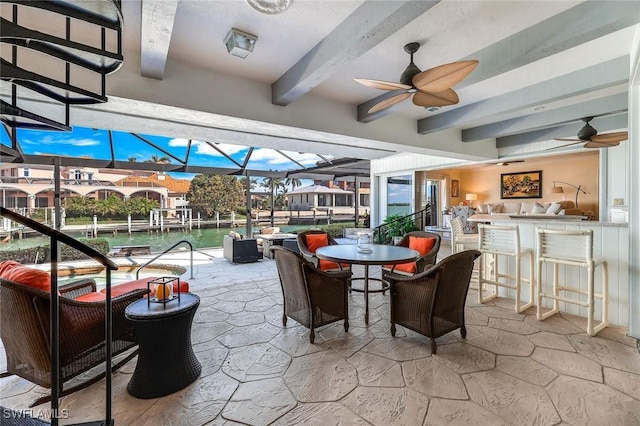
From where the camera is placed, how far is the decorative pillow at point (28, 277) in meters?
1.99

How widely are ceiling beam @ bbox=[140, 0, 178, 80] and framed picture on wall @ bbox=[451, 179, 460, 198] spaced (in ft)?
37.5

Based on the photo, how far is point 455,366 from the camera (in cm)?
246

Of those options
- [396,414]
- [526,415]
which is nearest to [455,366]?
[526,415]

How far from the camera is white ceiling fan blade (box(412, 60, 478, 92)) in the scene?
220 cm

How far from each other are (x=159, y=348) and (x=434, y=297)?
224 cm

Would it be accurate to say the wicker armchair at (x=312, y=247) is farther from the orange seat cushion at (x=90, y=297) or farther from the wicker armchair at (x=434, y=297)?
the orange seat cushion at (x=90, y=297)

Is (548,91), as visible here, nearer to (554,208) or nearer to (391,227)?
(391,227)

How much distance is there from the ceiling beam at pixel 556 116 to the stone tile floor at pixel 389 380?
9.67 feet

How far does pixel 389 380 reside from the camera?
228cm

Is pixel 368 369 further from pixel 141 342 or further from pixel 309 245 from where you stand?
pixel 309 245

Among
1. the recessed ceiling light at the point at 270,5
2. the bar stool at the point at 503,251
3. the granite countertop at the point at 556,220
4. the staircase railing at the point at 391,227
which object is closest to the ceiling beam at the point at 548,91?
the granite countertop at the point at 556,220

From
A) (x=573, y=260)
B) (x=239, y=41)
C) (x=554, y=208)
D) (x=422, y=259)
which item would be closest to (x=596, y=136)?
(x=573, y=260)

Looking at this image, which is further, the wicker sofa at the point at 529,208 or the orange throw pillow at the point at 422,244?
the wicker sofa at the point at 529,208

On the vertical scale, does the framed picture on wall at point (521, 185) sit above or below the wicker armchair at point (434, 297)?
above
